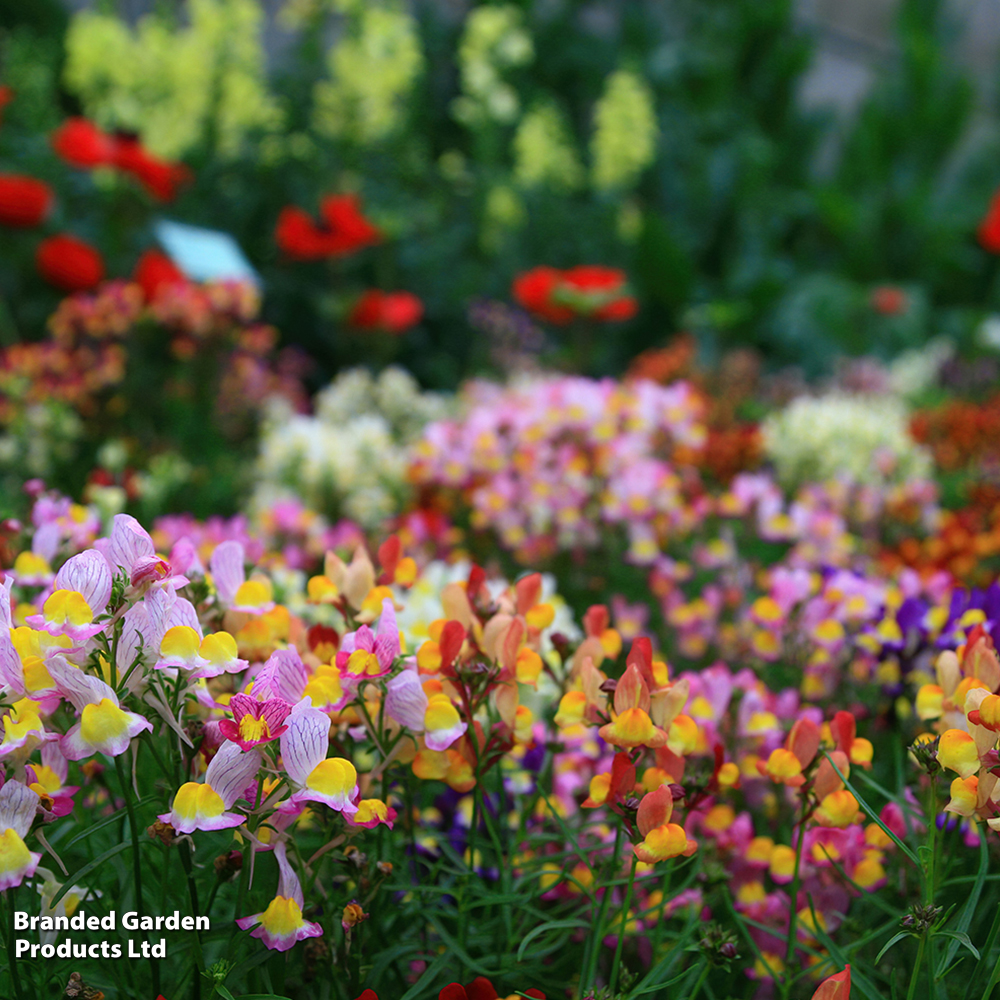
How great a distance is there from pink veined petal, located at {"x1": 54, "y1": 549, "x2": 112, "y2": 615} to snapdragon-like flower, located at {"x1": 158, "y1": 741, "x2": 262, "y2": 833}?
13 centimetres

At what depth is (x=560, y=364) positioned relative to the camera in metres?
4.16

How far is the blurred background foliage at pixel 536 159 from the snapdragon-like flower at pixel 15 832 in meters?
3.05

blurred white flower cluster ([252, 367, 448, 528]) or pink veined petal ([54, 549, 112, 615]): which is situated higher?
pink veined petal ([54, 549, 112, 615])

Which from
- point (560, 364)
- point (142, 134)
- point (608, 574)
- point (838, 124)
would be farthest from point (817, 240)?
point (608, 574)

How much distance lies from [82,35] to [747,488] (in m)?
3.32

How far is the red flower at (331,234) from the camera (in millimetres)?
3227

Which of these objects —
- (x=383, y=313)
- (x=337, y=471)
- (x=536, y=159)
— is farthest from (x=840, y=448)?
(x=536, y=159)

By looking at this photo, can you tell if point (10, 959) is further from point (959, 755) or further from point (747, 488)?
point (747, 488)

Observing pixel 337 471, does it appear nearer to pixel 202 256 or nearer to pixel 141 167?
pixel 202 256

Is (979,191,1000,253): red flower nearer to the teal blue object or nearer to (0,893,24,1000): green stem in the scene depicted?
the teal blue object

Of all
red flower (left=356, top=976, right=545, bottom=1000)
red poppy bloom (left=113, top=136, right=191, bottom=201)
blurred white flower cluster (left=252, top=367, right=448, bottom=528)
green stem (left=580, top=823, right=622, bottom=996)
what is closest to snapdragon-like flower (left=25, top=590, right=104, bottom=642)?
red flower (left=356, top=976, right=545, bottom=1000)

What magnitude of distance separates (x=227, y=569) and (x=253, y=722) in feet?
0.82

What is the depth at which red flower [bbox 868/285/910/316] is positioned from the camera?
6000 mm

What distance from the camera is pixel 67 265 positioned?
2943 mm
